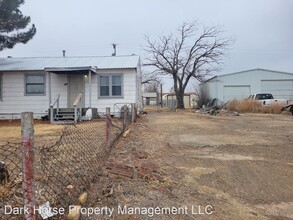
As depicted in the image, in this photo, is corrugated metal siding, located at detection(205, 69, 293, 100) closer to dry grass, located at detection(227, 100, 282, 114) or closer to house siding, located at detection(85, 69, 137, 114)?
dry grass, located at detection(227, 100, 282, 114)

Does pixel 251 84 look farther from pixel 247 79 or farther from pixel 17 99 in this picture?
pixel 17 99

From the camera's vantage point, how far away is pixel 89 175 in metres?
4.58

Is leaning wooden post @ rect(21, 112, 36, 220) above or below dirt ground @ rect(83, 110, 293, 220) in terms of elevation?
above

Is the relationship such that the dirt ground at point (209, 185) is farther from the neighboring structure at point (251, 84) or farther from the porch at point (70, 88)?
the neighboring structure at point (251, 84)

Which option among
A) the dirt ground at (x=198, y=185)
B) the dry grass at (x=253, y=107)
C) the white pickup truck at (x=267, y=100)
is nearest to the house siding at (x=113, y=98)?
the dirt ground at (x=198, y=185)

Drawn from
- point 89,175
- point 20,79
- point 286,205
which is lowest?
point 286,205

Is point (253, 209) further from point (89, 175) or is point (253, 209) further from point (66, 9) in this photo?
point (66, 9)

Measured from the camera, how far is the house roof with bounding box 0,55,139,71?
1844cm

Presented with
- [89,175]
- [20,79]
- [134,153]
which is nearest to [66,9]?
[20,79]

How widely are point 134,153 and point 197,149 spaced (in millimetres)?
2002

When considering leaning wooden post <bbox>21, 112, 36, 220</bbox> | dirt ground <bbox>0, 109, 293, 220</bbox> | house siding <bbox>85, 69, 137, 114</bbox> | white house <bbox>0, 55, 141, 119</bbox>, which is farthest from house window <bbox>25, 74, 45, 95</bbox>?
leaning wooden post <bbox>21, 112, 36, 220</bbox>

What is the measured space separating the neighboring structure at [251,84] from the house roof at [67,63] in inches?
733

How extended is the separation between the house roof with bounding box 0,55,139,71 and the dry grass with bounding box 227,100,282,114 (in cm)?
1262

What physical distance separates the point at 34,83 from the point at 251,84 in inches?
1043
